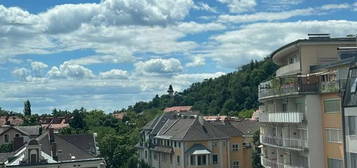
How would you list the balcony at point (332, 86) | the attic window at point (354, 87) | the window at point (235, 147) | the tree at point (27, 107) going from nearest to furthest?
the attic window at point (354, 87) → the balcony at point (332, 86) → the window at point (235, 147) → the tree at point (27, 107)

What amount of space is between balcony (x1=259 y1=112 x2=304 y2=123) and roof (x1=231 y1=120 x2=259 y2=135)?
36464 mm

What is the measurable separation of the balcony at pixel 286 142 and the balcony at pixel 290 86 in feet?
12.5

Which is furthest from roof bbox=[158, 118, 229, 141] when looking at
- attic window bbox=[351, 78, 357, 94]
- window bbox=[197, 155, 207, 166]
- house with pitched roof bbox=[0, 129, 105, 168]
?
attic window bbox=[351, 78, 357, 94]

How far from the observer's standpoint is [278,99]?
46719 millimetres

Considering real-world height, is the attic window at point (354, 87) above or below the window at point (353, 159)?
above

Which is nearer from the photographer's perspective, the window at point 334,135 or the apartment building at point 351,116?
the apartment building at point 351,116

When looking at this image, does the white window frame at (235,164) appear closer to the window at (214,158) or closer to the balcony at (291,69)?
the window at (214,158)

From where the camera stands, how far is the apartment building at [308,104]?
124 feet

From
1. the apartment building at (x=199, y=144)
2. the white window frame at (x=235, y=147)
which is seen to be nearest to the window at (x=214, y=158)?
the apartment building at (x=199, y=144)

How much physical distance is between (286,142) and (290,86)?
216 inches

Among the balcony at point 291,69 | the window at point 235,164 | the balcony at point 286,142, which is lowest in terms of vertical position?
the window at point 235,164

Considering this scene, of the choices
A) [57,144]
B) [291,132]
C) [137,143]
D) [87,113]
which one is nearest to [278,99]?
[291,132]

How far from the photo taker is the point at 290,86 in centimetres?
4166

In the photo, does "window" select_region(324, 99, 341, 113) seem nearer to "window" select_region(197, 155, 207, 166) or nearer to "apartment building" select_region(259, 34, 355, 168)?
"apartment building" select_region(259, 34, 355, 168)
